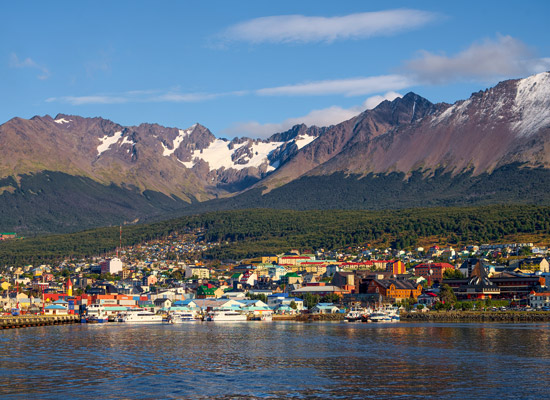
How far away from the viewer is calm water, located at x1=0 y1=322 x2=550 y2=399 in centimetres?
5550

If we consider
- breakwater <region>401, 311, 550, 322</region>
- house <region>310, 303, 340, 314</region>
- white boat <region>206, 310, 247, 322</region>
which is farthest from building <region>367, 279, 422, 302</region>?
white boat <region>206, 310, 247, 322</region>

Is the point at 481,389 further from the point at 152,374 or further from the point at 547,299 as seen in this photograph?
the point at 547,299

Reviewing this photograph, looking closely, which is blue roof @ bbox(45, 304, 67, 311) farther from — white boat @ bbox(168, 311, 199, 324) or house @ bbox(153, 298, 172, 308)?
white boat @ bbox(168, 311, 199, 324)

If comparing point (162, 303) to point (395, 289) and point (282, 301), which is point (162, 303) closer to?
point (282, 301)

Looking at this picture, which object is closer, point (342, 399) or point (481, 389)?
point (342, 399)

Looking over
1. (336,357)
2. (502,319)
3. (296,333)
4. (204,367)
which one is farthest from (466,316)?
(204,367)

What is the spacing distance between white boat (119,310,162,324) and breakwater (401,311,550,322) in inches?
1860

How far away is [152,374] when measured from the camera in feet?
209

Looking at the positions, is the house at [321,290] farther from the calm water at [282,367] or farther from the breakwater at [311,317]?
the calm water at [282,367]

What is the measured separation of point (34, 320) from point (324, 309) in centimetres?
5688

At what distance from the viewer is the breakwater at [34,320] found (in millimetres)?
138962

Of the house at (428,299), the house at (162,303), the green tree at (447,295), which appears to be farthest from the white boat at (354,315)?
the house at (162,303)

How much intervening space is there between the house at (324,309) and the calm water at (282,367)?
219 ft

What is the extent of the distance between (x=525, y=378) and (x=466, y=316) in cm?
9114
